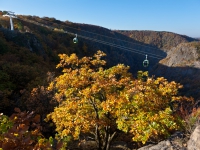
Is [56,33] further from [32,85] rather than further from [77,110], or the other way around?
[77,110]

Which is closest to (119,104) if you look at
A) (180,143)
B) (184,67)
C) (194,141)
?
(180,143)

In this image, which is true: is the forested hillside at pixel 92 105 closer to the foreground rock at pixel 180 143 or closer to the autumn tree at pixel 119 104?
the autumn tree at pixel 119 104

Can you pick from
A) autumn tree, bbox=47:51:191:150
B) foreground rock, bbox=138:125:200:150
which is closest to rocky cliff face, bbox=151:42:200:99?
autumn tree, bbox=47:51:191:150

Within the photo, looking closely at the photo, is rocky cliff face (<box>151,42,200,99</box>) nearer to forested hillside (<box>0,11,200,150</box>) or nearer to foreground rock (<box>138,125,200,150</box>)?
forested hillside (<box>0,11,200,150</box>)

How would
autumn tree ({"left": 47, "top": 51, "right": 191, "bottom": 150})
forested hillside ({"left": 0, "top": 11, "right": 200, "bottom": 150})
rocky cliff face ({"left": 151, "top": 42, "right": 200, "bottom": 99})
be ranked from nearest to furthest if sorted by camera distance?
1. forested hillside ({"left": 0, "top": 11, "right": 200, "bottom": 150})
2. autumn tree ({"left": 47, "top": 51, "right": 191, "bottom": 150})
3. rocky cliff face ({"left": 151, "top": 42, "right": 200, "bottom": 99})

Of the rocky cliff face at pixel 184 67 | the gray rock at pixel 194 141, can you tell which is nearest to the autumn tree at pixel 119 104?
the gray rock at pixel 194 141

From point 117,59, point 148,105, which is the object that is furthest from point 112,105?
point 117,59

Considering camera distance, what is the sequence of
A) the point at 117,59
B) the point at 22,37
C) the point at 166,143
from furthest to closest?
the point at 117,59 → the point at 22,37 → the point at 166,143

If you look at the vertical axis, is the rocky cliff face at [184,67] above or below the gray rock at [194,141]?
below
